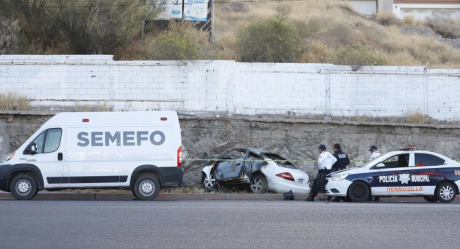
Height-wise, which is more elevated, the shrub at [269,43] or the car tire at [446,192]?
the shrub at [269,43]

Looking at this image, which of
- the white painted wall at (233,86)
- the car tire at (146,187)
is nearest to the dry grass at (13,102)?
the white painted wall at (233,86)

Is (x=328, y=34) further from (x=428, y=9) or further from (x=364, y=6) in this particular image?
(x=428, y=9)

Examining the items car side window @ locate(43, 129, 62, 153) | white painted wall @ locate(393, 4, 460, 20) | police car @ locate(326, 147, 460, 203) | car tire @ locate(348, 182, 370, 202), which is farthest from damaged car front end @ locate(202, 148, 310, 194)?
white painted wall @ locate(393, 4, 460, 20)

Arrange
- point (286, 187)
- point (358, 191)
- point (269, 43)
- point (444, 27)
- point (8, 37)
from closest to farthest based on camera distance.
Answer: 1. point (358, 191)
2. point (286, 187)
3. point (8, 37)
4. point (269, 43)
5. point (444, 27)

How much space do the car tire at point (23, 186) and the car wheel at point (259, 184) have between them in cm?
632

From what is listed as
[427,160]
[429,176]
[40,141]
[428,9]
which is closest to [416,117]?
[427,160]

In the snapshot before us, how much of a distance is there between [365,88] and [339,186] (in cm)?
693

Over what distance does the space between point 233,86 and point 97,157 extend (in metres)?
7.61

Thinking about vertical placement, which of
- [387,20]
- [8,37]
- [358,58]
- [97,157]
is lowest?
[97,157]

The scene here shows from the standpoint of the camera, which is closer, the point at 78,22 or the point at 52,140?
the point at 52,140

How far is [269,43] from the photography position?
25.6 m

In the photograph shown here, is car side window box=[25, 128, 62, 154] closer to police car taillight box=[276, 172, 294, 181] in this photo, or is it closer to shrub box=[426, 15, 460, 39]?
police car taillight box=[276, 172, 294, 181]

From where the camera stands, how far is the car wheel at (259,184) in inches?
695

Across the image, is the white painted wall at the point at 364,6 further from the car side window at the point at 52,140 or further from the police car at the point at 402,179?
the car side window at the point at 52,140
